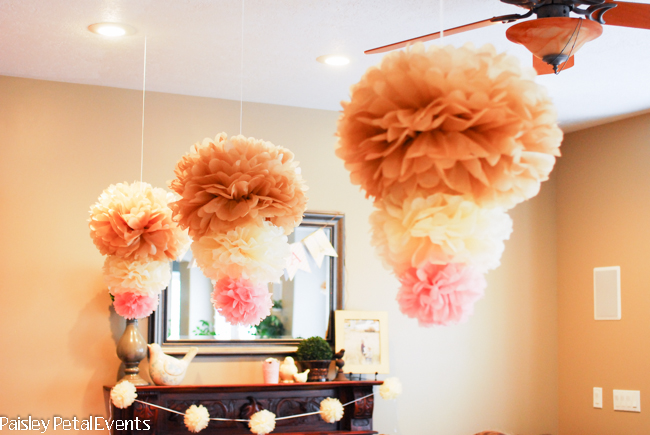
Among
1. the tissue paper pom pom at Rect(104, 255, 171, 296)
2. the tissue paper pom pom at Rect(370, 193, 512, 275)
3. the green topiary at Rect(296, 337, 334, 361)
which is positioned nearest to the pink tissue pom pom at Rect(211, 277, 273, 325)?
the tissue paper pom pom at Rect(104, 255, 171, 296)

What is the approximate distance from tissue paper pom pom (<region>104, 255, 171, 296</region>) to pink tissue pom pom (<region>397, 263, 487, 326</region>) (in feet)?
4.95

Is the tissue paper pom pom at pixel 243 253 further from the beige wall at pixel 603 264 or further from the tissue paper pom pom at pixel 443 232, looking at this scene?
the beige wall at pixel 603 264

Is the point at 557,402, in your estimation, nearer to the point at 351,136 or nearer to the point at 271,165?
the point at 271,165

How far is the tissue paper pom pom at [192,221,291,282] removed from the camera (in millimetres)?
1785

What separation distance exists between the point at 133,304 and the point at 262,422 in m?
1.07

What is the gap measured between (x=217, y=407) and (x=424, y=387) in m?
1.34

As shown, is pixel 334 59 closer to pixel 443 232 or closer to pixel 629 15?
pixel 629 15

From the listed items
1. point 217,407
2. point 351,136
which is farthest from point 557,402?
point 351,136

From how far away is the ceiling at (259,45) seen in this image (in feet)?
8.78

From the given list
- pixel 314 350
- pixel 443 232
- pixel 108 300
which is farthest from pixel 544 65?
pixel 108 300

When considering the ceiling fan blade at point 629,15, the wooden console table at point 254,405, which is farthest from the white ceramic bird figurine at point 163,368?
the ceiling fan blade at point 629,15

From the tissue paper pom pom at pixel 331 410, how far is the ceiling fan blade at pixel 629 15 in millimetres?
2285

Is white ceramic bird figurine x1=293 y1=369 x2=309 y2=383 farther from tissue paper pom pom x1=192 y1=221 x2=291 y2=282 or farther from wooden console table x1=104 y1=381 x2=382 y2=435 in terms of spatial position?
tissue paper pom pom x1=192 y1=221 x2=291 y2=282

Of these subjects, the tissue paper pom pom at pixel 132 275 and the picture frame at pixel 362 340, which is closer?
the tissue paper pom pom at pixel 132 275
